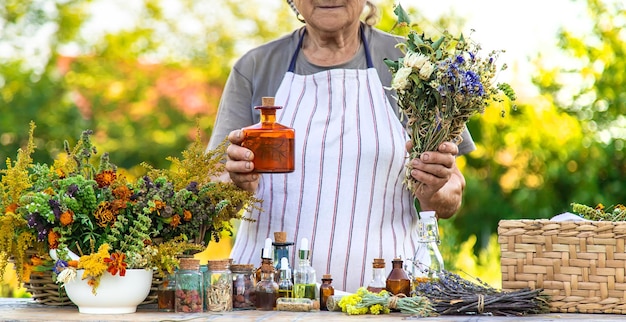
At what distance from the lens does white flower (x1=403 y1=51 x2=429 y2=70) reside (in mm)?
3031

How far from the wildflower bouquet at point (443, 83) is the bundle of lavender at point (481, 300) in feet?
1.79

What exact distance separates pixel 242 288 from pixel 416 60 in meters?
0.90

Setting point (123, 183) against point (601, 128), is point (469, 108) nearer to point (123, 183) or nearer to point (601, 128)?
point (123, 183)

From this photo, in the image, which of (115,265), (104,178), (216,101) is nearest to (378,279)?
(115,265)

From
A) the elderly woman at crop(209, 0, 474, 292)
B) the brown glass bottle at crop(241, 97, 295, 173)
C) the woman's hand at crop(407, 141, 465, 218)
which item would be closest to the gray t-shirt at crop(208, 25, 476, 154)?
the elderly woman at crop(209, 0, 474, 292)

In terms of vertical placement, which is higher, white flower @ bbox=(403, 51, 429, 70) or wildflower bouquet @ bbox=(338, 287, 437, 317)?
white flower @ bbox=(403, 51, 429, 70)

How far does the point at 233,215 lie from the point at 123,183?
1.32 feet

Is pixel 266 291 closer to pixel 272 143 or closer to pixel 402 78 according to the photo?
pixel 272 143

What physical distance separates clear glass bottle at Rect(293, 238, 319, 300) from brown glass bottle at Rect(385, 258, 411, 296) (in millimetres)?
231

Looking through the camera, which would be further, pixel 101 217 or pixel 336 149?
pixel 336 149

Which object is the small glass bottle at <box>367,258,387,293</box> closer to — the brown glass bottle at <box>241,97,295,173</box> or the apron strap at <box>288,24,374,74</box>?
the brown glass bottle at <box>241,97,295,173</box>

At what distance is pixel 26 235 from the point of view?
2990 mm

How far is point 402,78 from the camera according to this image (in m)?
3.08

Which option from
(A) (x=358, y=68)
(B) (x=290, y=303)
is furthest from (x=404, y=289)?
(A) (x=358, y=68)
